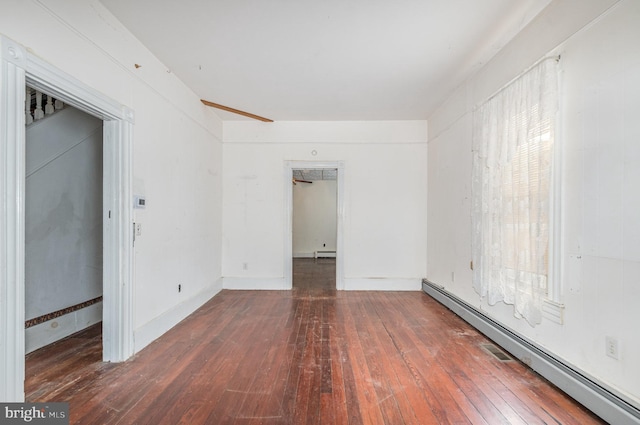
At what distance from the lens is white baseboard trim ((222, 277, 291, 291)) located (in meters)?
4.71

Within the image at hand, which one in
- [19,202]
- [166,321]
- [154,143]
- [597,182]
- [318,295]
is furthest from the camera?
[318,295]

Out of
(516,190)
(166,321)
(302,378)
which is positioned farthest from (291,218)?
(516,190)

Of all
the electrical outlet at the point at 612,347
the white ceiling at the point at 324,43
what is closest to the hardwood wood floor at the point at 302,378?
the electrical outlet at the point at 612,347

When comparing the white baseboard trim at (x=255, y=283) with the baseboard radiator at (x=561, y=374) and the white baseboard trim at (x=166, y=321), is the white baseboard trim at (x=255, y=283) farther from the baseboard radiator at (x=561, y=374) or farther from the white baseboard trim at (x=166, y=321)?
the baseboard radiator at (x=561, y=374)

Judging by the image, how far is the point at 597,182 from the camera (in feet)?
5.65

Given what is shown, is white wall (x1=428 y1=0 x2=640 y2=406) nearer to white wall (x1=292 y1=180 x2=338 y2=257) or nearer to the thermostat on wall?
the thermostat on wall

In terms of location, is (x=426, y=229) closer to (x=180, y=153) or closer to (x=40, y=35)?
(x=180, y=153)

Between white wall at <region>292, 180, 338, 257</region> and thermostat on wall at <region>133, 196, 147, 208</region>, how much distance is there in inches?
245

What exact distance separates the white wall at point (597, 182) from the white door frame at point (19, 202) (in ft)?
11.0

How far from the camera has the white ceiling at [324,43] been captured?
2.09 metres

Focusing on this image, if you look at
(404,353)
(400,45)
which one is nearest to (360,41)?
(400,45)

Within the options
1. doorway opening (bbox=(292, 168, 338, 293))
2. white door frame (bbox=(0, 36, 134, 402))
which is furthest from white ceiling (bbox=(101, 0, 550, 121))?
doorway opening (bbox=(292, 168, 338, 293))

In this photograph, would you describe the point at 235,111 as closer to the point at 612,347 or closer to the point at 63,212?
the point at 63,212

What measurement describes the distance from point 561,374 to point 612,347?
455mm
